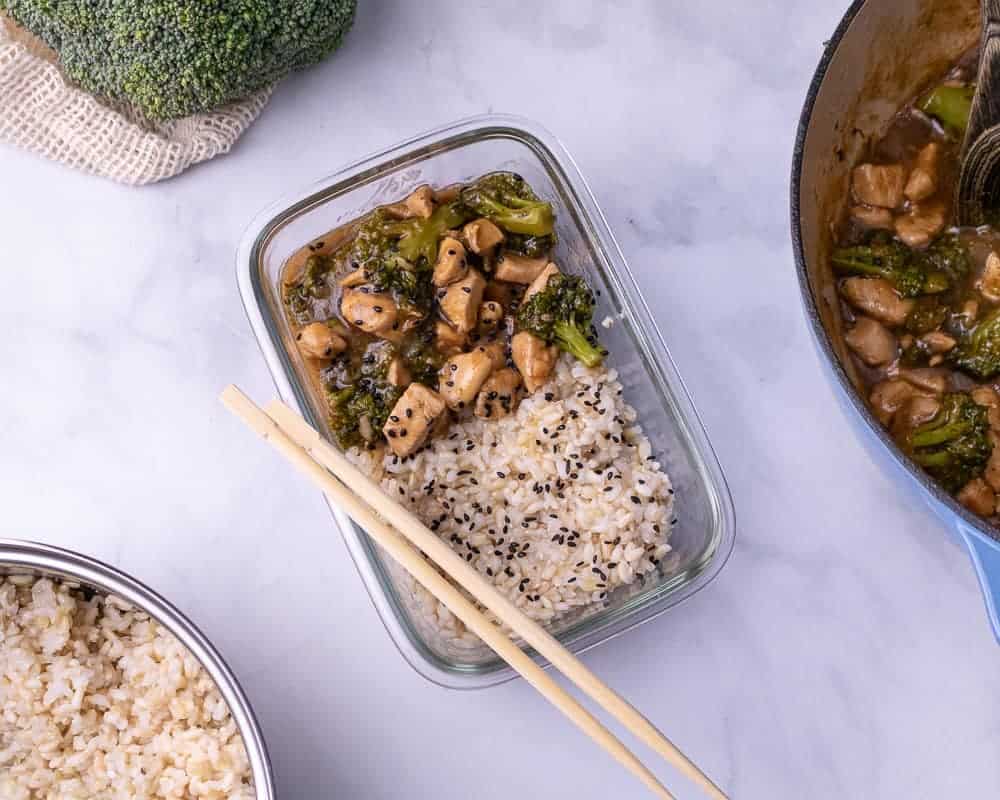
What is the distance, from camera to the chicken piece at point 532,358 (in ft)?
6.48

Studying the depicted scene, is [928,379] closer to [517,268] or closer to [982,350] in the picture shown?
[982,350]

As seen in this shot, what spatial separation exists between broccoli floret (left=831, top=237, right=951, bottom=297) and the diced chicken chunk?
0.19ft

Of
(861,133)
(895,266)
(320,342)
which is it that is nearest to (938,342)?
(895,266)

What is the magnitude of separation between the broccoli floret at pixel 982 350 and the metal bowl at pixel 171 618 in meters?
1.29

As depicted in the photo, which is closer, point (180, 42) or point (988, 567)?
point (988, 567)

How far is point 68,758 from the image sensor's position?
1897mm

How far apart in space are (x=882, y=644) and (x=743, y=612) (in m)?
0.28

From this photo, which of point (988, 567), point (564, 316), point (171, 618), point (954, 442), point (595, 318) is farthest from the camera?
point (595, 318)

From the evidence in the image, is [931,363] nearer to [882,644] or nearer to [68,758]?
[882,644]

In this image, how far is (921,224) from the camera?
1.96 metres

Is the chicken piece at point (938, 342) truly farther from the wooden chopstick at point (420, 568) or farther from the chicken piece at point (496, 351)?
the wooden chopstick at point (420, 568)

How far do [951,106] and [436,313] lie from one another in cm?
100

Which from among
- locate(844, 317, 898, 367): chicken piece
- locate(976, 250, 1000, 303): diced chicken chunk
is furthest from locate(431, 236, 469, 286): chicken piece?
locate(976, 250, 1000, 303): diced chicken chunk

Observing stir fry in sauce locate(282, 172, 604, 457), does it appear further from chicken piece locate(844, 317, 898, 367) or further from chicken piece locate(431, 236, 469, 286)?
chicken piece locate(844, 317, 898, 367)
